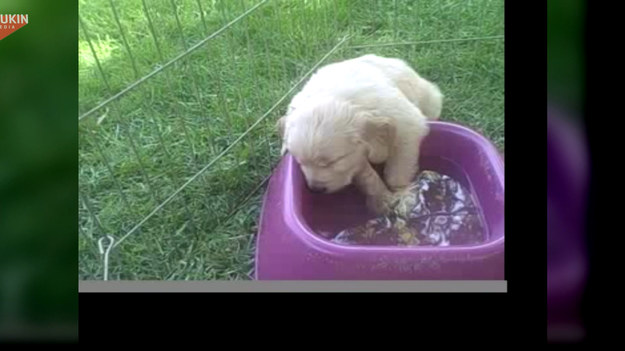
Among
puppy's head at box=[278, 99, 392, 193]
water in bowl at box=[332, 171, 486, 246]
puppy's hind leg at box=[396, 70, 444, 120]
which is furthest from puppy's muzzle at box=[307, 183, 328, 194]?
puppy's hind leg at box=[396, 70, 444, 120]

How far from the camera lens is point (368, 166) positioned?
2.71 m

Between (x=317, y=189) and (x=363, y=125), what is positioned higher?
(x=363, y=125)

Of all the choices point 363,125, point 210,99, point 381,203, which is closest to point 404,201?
point 381,203

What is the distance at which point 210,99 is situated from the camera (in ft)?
8.96

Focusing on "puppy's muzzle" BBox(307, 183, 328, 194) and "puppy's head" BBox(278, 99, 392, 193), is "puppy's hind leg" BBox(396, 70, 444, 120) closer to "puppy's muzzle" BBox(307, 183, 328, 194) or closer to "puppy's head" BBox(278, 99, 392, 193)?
"puppy's head" BBox(278, 99, 392, 193)

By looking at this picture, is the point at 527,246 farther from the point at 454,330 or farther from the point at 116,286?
the point at 116,286

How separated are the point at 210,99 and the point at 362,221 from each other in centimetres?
56

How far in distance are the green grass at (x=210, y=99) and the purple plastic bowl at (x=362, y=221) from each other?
56mm

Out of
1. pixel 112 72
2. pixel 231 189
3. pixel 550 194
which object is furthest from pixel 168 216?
pixel 550 194

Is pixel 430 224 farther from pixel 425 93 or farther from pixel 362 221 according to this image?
pixel 425 93

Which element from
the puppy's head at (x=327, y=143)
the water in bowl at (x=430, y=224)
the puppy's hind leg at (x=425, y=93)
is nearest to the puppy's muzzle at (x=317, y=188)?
the puppy's head at (x=327, y=143)

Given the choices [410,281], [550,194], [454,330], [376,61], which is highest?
[376,61]

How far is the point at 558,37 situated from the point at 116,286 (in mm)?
1404

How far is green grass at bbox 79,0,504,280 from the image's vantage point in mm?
2680
